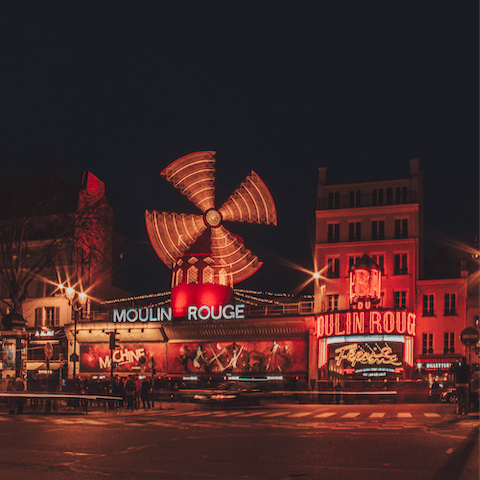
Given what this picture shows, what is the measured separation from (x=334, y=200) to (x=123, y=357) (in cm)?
1770

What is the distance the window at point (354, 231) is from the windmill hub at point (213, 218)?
8337 millimetres

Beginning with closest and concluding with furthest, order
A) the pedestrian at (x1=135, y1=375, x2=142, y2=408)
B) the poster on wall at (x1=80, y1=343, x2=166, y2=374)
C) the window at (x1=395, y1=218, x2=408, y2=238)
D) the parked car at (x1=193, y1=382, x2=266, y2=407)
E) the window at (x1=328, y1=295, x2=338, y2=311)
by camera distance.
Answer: the pedestrian at (x1=135, y1=375, x2=142, y2=408) → the parked car at (x1=193, y1=382, x2=266, y2=407) → the window at (x1=395, y1=218, x2=408, y2=238) → the window at (x1=328, y1=295, x2=338, y2=311) → the poster on wall at (x1=80, y1=343, x2=166, y2=374)

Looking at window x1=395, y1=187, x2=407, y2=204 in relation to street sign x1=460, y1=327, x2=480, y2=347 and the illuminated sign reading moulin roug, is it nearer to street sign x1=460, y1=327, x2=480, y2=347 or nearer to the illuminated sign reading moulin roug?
the illuminated sign reading moulin roug

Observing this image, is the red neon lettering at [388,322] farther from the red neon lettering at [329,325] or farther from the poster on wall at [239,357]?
the poster on wall at [239,357]

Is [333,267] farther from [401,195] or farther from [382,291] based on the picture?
[401,195]

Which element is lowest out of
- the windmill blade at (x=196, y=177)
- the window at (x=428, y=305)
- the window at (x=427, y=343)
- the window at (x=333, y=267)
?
the window at (x=427, y=343)

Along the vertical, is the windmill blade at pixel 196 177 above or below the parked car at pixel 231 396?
above

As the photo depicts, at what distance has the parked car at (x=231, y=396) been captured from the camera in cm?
2847

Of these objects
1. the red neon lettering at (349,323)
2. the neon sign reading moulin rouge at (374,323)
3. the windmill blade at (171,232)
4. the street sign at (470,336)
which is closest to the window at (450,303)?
the neon sign reading moulin rouge at (374,323)

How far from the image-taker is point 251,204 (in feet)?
153

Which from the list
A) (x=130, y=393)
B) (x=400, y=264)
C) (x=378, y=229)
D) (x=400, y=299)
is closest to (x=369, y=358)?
(x=400, y=299)

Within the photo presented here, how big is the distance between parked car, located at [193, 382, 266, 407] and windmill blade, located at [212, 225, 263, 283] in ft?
59.0

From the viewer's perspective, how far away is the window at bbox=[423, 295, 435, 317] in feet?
144

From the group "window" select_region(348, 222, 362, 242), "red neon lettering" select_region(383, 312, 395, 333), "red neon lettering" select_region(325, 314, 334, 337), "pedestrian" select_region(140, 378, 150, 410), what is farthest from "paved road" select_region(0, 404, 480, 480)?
"window" select_region(348, 222, 362, 242)
